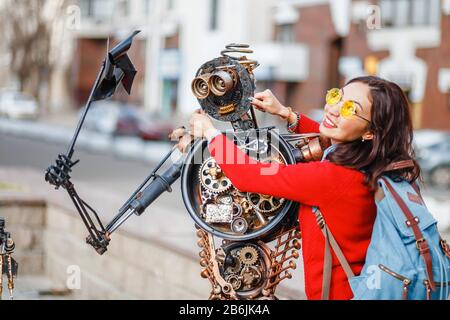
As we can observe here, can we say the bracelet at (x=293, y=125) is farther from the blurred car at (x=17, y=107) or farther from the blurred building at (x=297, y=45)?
the blurred car at (x=17, y=107)

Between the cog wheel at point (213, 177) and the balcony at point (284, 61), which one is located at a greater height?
the balcony at point (284, 61)

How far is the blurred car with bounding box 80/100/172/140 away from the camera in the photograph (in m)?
28.2

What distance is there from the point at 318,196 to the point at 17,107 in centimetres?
4074

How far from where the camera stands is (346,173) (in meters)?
2.88

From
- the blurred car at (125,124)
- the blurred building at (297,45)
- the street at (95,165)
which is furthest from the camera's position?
the blurred building at (297,45)

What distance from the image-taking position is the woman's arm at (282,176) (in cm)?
287

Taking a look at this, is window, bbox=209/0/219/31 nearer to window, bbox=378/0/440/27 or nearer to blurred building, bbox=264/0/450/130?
blurred building, bbox=264/0/450/130

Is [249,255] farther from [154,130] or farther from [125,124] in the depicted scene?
[125,124]

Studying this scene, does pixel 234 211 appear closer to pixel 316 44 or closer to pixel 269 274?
pixel 269 274

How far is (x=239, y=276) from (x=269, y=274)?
12 centimetres

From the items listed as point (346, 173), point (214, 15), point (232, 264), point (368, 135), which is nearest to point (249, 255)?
point (232, 264)

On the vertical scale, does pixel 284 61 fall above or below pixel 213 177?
above

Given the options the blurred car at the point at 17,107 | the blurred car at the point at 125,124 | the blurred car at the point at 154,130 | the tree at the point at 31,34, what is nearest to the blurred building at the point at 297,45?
the blurred car at the point at 125,124

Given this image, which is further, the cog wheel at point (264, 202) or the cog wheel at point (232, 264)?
the cog wheel at point (232, 264)
